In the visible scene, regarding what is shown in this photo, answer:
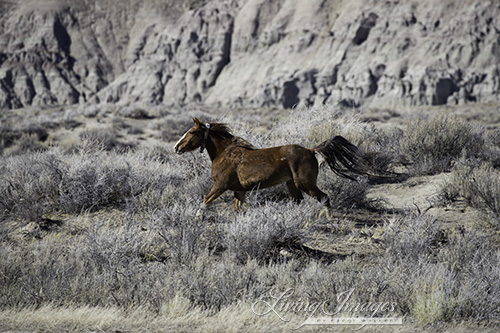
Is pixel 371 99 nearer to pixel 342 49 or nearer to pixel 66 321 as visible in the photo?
pixel 342 49

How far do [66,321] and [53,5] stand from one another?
94737mm

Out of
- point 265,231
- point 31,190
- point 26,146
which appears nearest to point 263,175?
point 265,231

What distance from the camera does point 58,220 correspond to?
640cm

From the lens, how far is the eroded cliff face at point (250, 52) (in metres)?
51.8

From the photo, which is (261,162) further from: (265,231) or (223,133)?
(265,231)

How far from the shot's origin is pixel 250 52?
70938 mm

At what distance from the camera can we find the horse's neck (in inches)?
233

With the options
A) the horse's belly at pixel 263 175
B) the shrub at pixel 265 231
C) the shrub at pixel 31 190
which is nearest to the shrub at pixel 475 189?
the shrub at pixel 265 231

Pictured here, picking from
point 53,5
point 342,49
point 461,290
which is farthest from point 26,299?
point 53,5

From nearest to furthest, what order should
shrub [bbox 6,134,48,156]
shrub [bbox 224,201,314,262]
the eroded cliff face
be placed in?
1. shrub [bbox 224,201,314,262]
2. shrub [bbox 6,134,48,156]
3. the eroded cliff face

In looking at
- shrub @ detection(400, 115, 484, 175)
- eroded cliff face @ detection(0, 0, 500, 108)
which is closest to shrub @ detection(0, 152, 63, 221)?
shrub @ detection(400, 115, 484, 175)

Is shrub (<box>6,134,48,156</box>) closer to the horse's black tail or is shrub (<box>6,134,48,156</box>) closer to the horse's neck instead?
the horse's neck

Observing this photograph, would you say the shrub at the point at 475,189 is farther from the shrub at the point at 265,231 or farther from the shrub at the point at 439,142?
the shrub at the point at 265,231

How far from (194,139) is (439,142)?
19.6 ft
